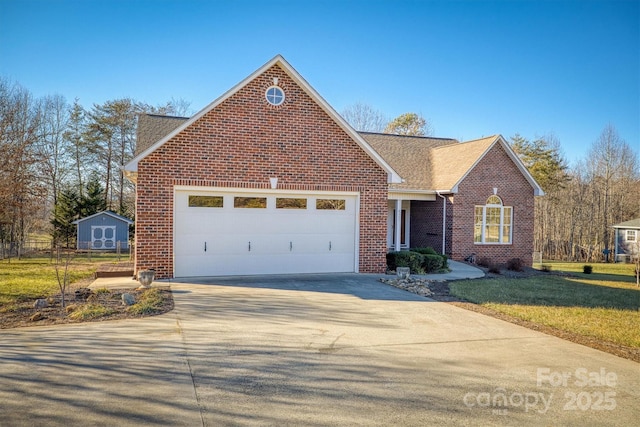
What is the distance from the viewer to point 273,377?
5.20 metres

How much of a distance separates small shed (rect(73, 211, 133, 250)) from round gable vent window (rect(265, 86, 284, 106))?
2051 centimetres

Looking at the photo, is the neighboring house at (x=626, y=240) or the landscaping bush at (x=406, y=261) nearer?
the landscaping bush at (x=406, y=261)

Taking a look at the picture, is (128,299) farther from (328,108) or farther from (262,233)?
(328,108)

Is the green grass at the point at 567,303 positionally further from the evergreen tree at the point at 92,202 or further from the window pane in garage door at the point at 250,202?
the evergreen tree at the point at 92,202

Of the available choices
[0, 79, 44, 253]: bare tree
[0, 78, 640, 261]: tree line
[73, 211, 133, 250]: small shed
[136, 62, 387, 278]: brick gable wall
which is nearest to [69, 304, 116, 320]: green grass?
[136, 62, 387, 278]: brick gable wall

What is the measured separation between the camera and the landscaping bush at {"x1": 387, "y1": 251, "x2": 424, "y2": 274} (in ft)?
48.6

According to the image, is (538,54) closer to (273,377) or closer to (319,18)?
(319,18)

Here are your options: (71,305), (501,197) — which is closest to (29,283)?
(71,305)

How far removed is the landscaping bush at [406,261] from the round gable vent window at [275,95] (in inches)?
243

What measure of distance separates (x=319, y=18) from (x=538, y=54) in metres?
9.22

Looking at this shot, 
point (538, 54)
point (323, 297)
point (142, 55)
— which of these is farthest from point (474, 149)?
point (142, 55)

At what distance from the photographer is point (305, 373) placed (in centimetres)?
536

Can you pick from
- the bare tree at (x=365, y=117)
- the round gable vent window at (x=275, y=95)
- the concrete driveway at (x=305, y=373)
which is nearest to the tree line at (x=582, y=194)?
the bare tree at (x=365, y=117)

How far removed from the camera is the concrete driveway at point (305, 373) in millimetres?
4289
